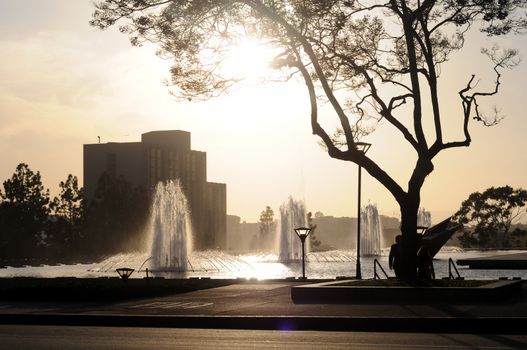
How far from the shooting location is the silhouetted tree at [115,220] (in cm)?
14062

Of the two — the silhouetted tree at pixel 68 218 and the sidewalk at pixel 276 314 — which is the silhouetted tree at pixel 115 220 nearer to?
the silhouetted tree at pixel 68 218

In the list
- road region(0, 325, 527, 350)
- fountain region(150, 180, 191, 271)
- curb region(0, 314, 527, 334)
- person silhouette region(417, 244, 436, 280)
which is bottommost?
road region(0, 325, 527, 350)

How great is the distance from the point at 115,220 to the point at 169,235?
6087 centimetres

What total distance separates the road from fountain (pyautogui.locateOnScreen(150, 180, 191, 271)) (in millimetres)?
55435

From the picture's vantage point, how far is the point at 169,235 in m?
82.6

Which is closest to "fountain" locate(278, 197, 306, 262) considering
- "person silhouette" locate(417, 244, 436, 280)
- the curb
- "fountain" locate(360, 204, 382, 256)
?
"fountain" locate(360, 204, 382, 256)

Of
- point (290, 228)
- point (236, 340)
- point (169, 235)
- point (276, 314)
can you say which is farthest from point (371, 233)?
point (236, 340)

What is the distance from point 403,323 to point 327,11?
40.1ft

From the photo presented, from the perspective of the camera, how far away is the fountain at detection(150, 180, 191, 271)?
78.3 m

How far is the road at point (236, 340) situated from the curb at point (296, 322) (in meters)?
0.64

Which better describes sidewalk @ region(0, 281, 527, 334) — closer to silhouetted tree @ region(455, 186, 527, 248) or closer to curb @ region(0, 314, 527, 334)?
curb @ region(0, 314, 527, 334)

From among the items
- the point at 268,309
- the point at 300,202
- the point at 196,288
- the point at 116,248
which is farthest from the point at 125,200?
the point at 268,309

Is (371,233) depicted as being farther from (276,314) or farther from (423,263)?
(276,314)

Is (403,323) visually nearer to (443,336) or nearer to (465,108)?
(443,336)
